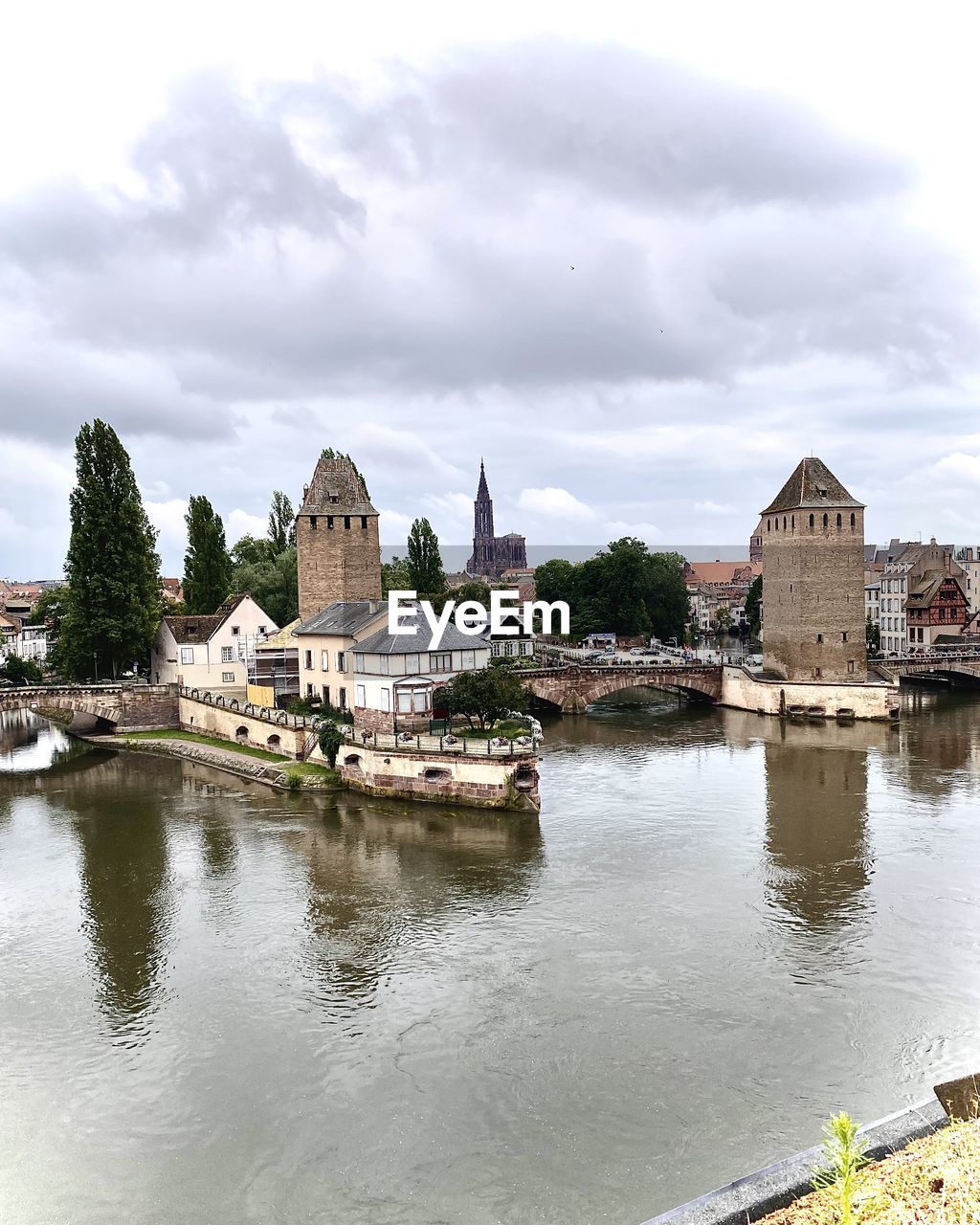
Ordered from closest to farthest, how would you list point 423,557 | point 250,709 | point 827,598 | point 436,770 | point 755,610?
point 436,770 → point 250,709 → point 827,598 → point 423,557 → point 755,610

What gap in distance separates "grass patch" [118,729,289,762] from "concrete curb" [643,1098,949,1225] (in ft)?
114

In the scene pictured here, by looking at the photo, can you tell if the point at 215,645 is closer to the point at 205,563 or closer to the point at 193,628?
the point at 193,628

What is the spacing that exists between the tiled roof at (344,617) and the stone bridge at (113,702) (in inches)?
379

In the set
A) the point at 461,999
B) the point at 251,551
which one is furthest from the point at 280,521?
the point at 461,999

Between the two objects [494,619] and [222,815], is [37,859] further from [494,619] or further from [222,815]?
[494,619]

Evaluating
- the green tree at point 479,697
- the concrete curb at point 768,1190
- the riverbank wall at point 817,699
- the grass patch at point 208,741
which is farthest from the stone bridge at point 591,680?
the concrete curb at point 768,1190

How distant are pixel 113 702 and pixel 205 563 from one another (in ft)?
64.0

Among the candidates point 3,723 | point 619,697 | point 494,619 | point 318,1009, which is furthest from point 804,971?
point 3,723

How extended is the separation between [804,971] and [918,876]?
8.03 metres

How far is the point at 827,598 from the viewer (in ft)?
195

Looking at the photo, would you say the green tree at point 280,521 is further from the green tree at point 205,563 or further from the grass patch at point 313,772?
the grass patch at point 313,772

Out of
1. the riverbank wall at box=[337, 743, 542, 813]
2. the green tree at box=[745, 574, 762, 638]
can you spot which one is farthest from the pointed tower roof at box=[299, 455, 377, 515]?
the green tree at box=[745, 574, 762, 638]

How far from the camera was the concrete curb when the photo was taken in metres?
8.81

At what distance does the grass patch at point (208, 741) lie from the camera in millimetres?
43281
